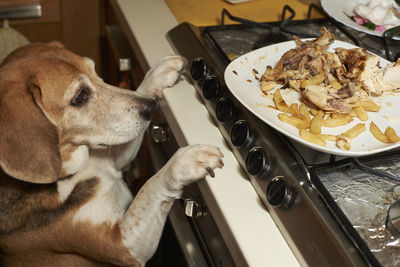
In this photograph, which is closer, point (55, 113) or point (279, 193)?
point (279, 193)

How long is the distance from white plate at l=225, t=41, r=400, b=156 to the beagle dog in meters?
0.15

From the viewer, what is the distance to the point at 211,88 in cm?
116

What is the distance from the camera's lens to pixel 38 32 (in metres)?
2.51

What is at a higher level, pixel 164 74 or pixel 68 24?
pixel 164 74

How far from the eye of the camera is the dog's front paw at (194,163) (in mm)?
1017

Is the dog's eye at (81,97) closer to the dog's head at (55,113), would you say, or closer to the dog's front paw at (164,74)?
the dog's head at (55,113)

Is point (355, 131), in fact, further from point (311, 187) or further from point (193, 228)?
point (193, 228)

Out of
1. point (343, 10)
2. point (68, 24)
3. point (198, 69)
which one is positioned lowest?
point (68, 24)

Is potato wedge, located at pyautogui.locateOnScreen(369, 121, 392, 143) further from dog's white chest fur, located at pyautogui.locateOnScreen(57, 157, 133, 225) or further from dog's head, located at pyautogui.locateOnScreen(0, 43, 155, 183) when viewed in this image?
dog's white chest fur, located at pyautogui.locateOnScreen(57, 157, 133, 225)

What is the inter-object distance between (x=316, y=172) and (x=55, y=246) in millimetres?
712

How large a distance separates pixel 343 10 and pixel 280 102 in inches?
22.2

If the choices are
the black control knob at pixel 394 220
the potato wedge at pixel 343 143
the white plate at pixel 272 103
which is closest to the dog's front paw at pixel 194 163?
the white plate at pixel 272 103

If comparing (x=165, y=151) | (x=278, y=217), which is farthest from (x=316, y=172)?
(x=165, y=151)

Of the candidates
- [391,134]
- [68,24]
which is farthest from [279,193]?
[68,24]
